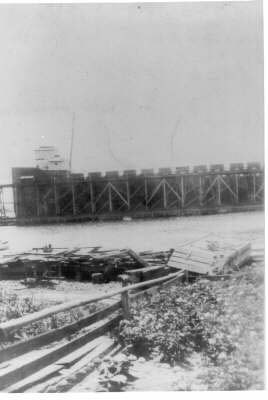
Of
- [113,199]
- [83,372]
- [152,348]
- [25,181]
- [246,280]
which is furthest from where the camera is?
[113,199]

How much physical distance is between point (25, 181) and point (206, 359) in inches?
153

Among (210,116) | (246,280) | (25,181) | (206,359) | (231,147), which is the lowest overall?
(206,359)

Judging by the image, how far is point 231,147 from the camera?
544cm

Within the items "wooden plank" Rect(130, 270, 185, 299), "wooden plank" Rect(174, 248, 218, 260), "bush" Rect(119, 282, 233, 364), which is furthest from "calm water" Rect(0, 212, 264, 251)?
"bush" Rect(119, 282, 233, 364)

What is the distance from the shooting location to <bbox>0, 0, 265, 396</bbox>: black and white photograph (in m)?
4.52

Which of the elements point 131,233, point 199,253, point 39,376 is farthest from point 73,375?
point 199,253

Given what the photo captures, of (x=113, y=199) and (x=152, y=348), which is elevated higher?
(x=113, y=199)

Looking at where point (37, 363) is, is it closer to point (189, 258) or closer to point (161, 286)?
point (161, 286)

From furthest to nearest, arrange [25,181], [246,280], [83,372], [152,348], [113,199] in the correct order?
[113,199] → [25,181] → [246,280] → [152,348] → [83,372]

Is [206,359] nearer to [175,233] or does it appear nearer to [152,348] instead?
[152,348]

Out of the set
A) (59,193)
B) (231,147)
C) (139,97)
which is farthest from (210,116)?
(59,193)

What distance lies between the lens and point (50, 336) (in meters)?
4.02

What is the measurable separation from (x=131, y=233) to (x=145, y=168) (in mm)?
1093

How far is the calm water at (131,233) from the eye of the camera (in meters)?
5.35
